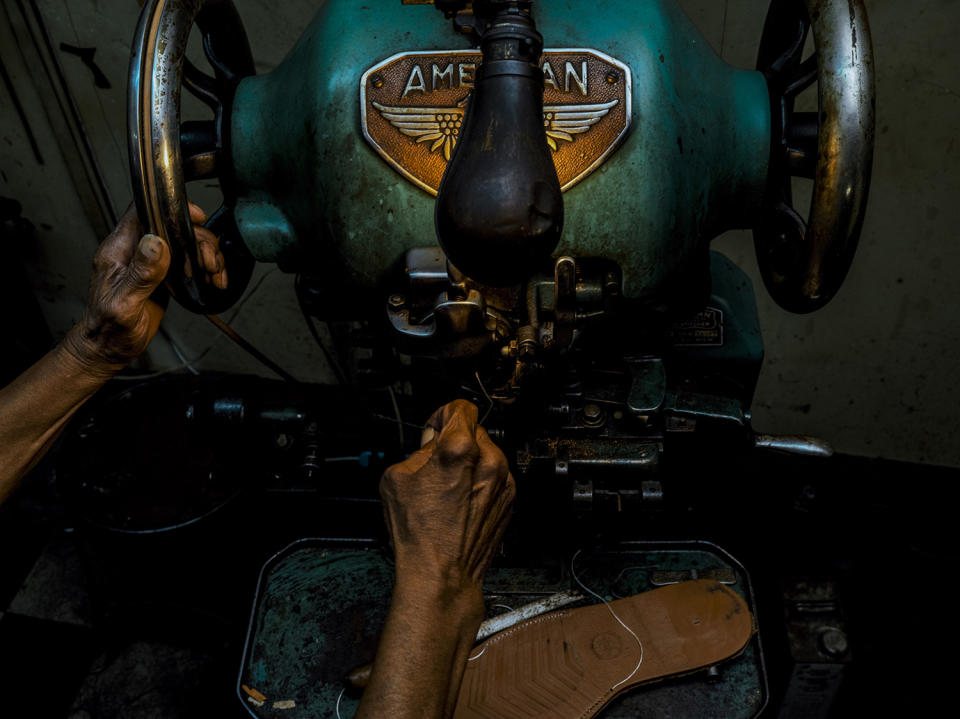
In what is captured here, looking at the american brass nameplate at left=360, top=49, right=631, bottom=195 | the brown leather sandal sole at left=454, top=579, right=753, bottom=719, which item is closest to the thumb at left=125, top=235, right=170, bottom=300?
the american brass nameplate at left=360, top=49, right=631, bottom=195

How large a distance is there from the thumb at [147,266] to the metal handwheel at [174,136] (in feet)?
0.04

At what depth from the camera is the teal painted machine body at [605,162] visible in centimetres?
112

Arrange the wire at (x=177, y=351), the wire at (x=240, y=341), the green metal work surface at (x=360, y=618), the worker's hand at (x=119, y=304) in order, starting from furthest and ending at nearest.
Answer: the wire at (x=177, y=351)
the wire at (x=240, y=341)
the green metal work surface at (x=360, y=618)
the worker's hand at (x=119, y=304)

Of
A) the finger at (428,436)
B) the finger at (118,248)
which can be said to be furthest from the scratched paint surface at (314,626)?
the finger at (118,248)

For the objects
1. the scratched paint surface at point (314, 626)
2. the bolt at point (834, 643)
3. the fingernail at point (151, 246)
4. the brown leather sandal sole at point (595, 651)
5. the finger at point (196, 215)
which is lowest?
the bolt at point (834, 643)

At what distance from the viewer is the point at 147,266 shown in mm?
1131

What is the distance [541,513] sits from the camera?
1.43 meters

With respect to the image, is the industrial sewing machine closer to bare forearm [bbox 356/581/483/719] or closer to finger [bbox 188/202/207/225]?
finger [bbox 188/202/207/225]

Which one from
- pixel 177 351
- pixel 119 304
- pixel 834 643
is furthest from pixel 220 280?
pixel 177 351

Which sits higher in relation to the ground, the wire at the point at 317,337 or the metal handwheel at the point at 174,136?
the metal handwheel at the point at 174,136

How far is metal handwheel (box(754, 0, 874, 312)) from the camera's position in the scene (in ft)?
3.30

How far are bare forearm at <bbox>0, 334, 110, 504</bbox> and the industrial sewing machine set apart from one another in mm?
268

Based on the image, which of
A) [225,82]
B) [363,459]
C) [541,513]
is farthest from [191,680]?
[225,82]

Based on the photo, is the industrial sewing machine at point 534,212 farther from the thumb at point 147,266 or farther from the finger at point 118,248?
the finger at point 118,248
